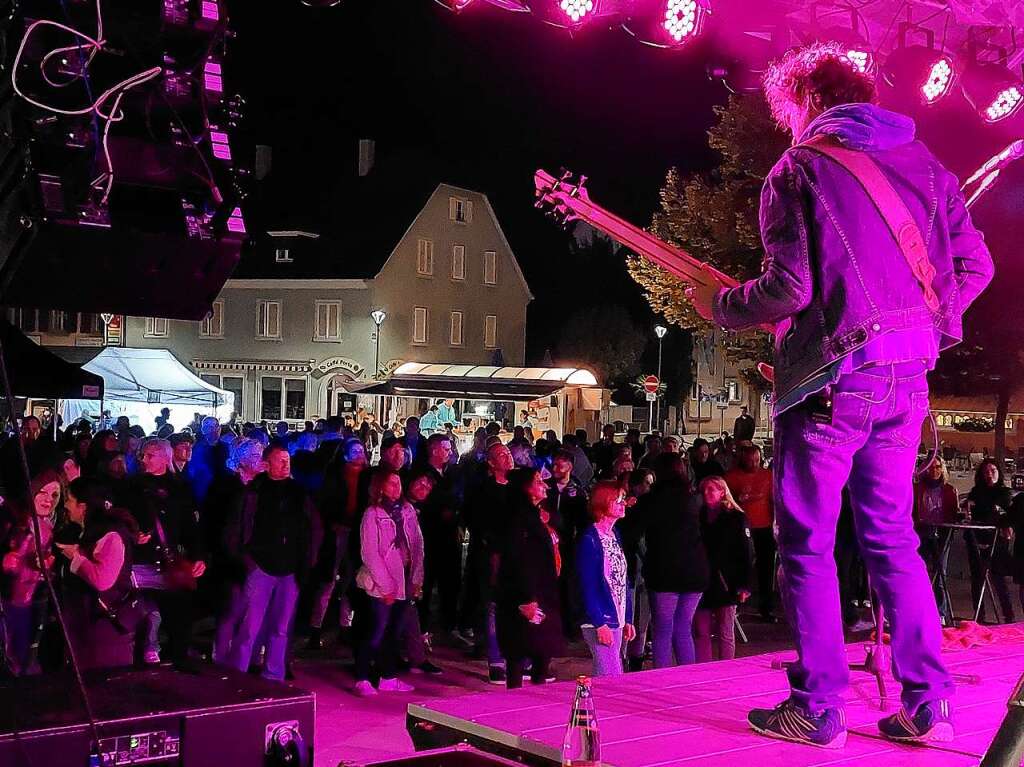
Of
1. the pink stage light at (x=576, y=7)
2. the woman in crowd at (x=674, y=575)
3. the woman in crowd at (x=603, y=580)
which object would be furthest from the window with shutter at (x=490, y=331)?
the woman in crowd at (x=603, y=580)

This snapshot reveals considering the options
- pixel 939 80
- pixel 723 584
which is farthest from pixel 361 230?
pixel 723 584

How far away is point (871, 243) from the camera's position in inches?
157

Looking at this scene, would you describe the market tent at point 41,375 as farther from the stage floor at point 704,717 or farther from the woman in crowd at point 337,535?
the stage floor at point 704,717

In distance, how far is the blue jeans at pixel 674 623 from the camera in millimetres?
9031

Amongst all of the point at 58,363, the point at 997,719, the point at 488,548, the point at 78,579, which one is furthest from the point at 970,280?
the point at 58,363

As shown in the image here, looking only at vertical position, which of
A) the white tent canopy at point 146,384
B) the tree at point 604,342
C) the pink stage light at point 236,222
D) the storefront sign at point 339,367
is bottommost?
the pink stage light at point 236,222

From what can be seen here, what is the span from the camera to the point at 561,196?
6.06 meters

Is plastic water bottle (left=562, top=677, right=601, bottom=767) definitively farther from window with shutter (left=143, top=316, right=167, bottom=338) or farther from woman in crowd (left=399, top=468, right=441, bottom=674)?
window with shutter (left=143, top=316, right=167, bottom=338)

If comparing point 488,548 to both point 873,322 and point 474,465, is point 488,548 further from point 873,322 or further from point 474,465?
point 873,322

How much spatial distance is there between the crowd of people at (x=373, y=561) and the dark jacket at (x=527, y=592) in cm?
1

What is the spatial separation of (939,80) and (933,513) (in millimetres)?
4878

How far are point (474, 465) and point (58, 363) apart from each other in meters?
5.09

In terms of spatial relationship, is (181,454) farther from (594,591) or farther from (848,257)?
(848,257)

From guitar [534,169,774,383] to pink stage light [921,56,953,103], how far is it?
485 centimetres
